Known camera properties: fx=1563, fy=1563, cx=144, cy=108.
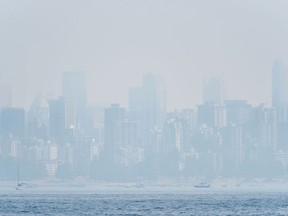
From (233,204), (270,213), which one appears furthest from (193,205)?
(270,213)

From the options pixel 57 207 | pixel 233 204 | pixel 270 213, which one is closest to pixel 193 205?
pixel 233 204

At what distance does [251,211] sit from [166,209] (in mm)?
9229

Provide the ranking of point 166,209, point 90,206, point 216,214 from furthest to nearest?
1. point 90,206
2. point 166,209
3. point 216,214

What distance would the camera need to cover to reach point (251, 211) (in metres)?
152

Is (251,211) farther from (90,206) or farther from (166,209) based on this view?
(90,206)

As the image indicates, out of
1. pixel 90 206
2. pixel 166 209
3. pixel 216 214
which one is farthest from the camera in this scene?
pixel 90 206

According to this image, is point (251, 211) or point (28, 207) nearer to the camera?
point (251, 211)

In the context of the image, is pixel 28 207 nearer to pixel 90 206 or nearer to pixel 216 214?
pixel 90 206

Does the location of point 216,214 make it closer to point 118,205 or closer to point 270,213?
point 270,213

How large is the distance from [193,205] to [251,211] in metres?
21.0

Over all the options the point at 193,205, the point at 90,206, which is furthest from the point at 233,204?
the point at 90,206

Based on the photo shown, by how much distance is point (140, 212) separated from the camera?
147500 mm

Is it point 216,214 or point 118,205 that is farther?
point 118,205

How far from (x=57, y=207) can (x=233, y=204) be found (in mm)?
21519
